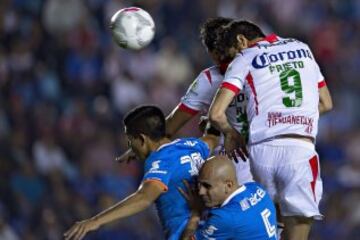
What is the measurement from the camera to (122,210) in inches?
320

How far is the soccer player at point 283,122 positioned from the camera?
8.80m

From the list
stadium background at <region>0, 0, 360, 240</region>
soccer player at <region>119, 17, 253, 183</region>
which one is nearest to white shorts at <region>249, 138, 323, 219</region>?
soccer player at <region>119, 17, 253, 183</region>

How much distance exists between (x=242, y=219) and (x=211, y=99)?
5.27ft

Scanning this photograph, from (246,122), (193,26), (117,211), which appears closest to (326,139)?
(193,26)

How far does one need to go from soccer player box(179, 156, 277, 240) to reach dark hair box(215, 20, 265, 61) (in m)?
1.04

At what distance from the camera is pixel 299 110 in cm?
883

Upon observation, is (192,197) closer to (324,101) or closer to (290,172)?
(290,172)

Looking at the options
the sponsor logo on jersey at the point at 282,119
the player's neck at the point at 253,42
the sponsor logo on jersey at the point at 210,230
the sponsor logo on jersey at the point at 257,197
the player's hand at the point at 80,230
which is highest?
the player's neck at the point at 253,42

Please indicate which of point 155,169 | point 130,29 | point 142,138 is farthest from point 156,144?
point 130,29

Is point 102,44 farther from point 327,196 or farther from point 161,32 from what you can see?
point 327,196

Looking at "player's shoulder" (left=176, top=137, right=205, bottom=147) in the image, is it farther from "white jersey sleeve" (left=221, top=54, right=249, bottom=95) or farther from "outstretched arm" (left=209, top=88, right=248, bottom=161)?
"white jersey sleeve" (left=221, top=54, right=249, bottom=95)

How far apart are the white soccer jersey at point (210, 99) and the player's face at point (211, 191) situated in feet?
3.25

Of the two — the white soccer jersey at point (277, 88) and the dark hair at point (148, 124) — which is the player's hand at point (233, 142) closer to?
the white soccer jersey at point (277, 88)

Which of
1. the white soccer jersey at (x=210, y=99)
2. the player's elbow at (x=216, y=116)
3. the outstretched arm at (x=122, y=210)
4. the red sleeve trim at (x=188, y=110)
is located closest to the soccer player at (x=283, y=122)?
the player's elbow at (x=216, y=116)
